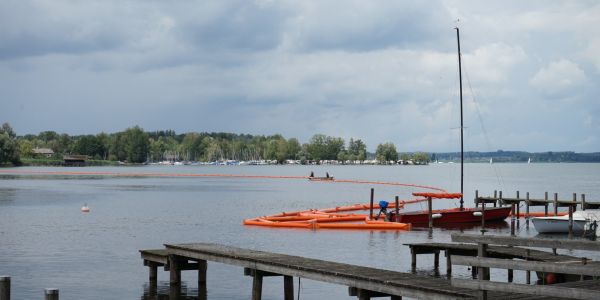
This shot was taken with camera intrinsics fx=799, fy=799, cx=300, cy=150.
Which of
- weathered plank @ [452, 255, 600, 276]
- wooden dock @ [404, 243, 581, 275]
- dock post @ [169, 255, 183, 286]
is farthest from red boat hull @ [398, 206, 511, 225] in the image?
weathered plank @ [452, 255, 600, 276]

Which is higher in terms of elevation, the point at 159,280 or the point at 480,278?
the point at 480,278

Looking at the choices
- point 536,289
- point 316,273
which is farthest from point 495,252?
point 536,289

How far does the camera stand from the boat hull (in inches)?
2084

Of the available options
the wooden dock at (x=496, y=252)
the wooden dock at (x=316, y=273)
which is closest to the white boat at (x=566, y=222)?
the wooden dock at (x=496, y=252)

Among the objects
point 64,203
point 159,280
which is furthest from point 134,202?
point 159,280

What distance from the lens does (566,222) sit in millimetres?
53750

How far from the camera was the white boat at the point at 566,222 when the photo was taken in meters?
52.5

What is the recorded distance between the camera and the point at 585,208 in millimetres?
60062

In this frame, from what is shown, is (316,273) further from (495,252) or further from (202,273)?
(495,252)

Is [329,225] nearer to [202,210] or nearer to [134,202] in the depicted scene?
[202,210]

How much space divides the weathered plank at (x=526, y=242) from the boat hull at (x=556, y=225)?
3519 centimetres

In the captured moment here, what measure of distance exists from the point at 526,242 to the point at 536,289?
4821 millimetres

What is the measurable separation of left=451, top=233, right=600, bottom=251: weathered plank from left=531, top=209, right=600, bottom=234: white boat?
114 ft

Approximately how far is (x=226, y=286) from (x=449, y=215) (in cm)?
3357
